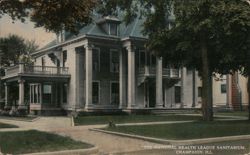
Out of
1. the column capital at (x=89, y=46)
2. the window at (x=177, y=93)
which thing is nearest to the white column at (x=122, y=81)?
the column capital at (x=89, y=46)

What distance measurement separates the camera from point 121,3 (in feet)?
88.4

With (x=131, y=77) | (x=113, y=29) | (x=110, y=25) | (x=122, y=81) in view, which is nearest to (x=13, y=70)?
(x=110, y=25)

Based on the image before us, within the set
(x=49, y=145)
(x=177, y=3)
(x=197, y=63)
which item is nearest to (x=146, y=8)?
(x=177, y=3)

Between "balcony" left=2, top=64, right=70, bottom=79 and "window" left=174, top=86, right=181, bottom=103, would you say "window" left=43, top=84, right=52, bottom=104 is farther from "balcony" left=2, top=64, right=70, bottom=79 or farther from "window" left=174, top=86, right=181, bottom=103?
"window" left=174, top=86, right=181, bottom=103

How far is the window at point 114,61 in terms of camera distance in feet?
144

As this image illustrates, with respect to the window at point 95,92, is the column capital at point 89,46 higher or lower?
higher

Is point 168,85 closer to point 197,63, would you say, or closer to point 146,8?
point 197,63

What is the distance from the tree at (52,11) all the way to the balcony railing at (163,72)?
25.4m

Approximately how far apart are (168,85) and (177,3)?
20.1 m

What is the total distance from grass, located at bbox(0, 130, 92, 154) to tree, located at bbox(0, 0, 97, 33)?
4.30 metres

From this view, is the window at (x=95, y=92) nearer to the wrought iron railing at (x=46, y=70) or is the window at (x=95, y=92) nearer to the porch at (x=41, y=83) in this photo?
the porch at (x=41, y=83)

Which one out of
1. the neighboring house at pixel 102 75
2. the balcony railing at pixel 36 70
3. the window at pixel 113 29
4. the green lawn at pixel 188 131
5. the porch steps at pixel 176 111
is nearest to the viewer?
the green lawn at pixel 188 131

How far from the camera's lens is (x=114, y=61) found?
4447 cm

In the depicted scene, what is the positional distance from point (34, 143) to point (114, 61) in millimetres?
27489
